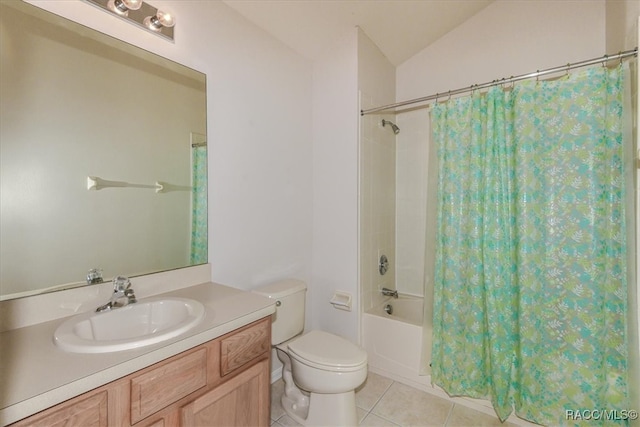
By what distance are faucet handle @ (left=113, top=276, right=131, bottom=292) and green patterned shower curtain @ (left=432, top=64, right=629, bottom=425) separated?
65.9 inches

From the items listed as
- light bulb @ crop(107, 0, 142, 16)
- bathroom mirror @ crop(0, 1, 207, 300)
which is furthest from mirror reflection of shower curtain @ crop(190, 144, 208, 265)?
light bulb @ crop(107, 0, 142, 16)

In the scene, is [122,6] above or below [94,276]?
above

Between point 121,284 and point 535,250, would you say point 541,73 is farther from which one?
point 121,284

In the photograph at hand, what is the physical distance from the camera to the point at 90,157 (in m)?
1.18

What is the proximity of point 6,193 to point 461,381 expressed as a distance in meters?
2.35

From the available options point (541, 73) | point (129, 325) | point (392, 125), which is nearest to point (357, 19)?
point (392, 125)

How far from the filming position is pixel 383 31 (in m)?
2.17

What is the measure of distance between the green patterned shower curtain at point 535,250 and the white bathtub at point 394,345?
0.15 metres

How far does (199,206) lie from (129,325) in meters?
0.64

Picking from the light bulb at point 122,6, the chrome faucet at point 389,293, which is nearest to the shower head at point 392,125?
the chrome faucet at point 389,293

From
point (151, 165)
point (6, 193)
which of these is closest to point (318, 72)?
point (151, 165)

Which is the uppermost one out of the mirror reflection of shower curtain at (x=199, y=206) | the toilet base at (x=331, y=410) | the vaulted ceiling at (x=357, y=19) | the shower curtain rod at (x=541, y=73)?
the vaulted ceiling at (x=357, y=19)

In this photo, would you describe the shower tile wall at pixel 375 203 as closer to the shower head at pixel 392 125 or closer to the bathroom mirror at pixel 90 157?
the shower head at pixel 392 125

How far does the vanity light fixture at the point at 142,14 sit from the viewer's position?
122 cm
